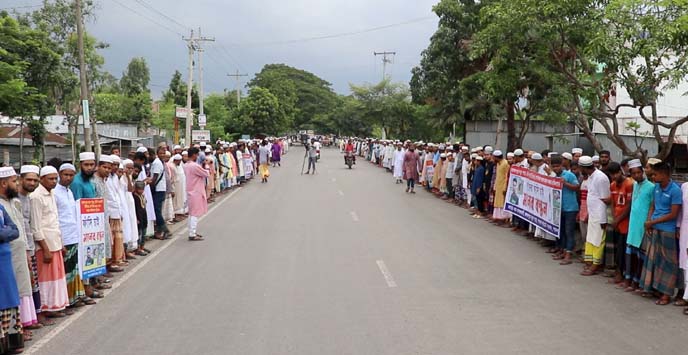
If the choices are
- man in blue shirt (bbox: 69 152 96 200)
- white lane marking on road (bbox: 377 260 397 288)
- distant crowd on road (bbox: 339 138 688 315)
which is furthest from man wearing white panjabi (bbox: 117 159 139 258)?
distant crowd on road (bbox: 339 138 688 315)

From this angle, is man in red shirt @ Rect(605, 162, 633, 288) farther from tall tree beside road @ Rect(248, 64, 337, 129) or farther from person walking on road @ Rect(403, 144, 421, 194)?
tall tree beside road @ Rect(248, 64, 337, 129)

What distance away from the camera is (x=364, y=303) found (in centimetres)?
760

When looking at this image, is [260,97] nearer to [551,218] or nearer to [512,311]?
[551,218]

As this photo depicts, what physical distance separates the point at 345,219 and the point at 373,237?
2.83 meters

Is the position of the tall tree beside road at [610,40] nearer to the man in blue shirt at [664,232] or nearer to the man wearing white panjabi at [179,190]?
the man in blue shirt at [664,232]

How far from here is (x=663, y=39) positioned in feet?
35.7

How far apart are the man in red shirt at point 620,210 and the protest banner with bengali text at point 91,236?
6.92 meters

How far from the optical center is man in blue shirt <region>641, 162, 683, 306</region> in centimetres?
770

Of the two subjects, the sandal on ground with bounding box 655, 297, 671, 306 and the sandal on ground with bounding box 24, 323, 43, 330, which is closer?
the sandal on ground with bounding box 24, 323, 43, 330

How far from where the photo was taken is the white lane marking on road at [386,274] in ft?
28.4

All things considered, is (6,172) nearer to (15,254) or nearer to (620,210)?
(15,254)

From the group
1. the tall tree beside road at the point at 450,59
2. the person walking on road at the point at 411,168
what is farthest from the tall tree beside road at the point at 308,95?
the person walking on road at the point at 411,168

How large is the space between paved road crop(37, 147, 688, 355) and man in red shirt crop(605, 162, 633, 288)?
35 centimetres

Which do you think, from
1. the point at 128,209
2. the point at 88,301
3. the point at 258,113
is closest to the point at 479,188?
the point at 128,209
